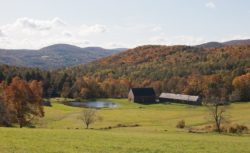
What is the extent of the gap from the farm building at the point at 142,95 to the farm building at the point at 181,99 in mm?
5323

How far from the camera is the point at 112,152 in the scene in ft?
97.5

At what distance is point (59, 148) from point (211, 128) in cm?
4526

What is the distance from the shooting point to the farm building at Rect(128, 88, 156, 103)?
164375 millimetres

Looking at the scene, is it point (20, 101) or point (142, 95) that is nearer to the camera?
point (20, 101)

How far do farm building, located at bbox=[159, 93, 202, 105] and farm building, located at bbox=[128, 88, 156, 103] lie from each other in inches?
210

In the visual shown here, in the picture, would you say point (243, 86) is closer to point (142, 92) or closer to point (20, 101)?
point (142, 92)

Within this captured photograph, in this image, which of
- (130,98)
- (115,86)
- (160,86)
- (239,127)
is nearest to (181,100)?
(130,98)

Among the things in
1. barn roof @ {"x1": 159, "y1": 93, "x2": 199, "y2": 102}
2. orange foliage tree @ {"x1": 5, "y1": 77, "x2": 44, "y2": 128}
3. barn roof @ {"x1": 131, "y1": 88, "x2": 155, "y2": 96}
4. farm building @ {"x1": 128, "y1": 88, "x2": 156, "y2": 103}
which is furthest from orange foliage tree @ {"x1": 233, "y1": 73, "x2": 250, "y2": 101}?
orange foliage tree @ {"x1": 5, "y1": 77, "x2": 44, "y2": 128}

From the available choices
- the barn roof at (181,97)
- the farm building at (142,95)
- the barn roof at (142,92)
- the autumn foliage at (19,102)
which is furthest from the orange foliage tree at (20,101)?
the barn roof at (142,92)

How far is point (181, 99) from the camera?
522 ft

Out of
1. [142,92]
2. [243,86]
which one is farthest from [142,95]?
[243,86]

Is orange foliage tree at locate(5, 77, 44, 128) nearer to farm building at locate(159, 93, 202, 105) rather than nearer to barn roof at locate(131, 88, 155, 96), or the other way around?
farm building at locate(159, 93, 202, 105)

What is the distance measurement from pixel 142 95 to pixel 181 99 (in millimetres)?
17074

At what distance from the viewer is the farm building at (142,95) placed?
6471 inches
